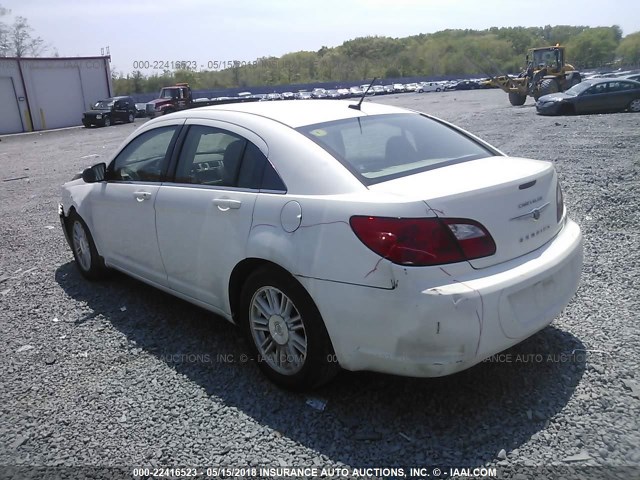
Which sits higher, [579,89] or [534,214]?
[534,214]

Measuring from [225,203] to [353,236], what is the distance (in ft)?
3.43

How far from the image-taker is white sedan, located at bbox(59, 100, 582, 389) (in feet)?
8.30

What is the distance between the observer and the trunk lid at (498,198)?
8.63 ft

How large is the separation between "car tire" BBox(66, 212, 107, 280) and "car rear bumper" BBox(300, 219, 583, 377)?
2.98 m

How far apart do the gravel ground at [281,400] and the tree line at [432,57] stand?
76769mm

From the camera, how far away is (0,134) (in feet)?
117

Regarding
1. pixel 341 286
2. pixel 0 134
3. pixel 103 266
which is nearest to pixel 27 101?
pixel 0 134

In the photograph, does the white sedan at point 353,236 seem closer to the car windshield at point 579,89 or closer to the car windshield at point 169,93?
the car windshield at point 579,89

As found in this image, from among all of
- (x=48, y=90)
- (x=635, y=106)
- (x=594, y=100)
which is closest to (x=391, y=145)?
(x=594, y=100)

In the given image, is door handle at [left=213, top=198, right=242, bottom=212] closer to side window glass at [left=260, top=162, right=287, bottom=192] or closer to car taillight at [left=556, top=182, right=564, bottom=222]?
side window glass at [left=260, top=162, right=287, bottom=192]

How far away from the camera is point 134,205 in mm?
4188

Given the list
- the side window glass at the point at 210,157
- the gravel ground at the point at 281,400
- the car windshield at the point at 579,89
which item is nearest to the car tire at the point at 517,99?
the car windshield at the point at 579,89

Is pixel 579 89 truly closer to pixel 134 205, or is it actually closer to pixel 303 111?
pixel 303 111

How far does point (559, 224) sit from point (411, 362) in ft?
4.40
